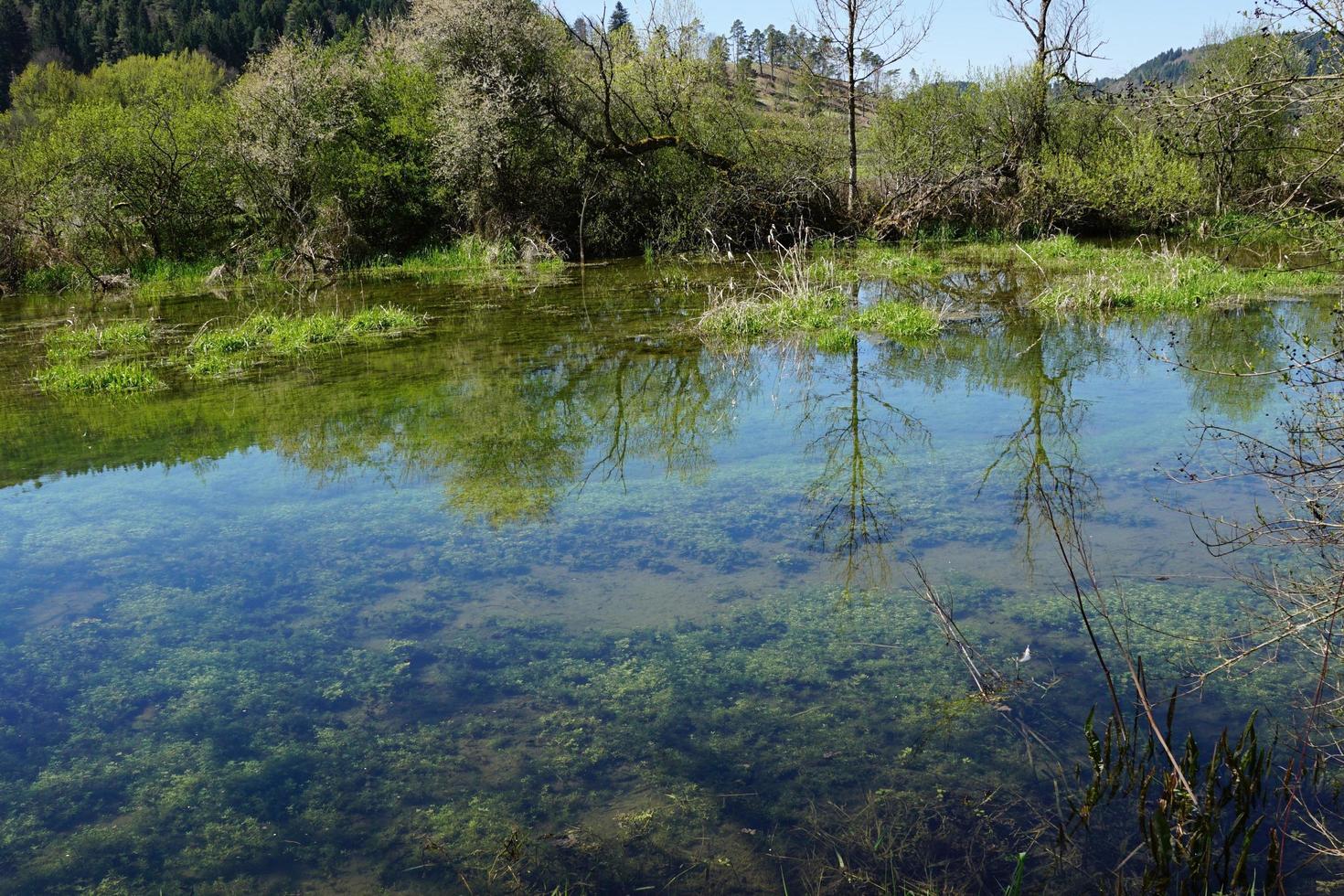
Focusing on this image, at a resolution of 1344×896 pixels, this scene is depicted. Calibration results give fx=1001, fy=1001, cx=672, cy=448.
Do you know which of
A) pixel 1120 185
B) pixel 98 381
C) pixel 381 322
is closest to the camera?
pixel 98 381

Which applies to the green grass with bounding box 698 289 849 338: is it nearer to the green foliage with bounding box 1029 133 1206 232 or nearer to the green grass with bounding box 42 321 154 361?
the green grass with bounding box 42 321 154 361

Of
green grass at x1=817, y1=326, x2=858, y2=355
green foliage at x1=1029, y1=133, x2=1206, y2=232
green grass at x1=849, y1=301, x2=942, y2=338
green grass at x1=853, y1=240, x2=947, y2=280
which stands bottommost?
green grass at x1=817, y1=326, x2=858, y2=355

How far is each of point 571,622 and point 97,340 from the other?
11126 mm

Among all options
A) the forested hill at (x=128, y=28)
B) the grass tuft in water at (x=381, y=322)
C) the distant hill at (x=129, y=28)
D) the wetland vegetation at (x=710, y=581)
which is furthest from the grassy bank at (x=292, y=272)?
the forested hill at (x=128, y=28)

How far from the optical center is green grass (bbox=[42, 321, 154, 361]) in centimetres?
1246

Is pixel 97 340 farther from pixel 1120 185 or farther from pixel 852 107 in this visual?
pixel 1120 185

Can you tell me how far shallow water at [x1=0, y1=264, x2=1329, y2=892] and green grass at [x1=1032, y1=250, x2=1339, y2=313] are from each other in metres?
3.29

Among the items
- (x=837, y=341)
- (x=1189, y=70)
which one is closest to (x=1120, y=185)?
(x=1189, y=70)

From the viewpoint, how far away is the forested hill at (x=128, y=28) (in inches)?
2714

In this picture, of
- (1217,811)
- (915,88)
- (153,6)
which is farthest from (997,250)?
(153,6)

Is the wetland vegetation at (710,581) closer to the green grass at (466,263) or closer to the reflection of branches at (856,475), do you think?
the reflection of branches at (856,475)

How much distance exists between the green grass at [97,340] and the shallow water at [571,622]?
3.24 metres

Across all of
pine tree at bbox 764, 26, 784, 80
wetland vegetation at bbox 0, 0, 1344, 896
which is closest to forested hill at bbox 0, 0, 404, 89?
pine tree at bbox 764, 26, 784, 80

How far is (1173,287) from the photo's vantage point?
12852mm
